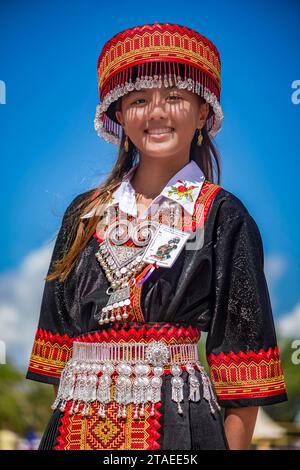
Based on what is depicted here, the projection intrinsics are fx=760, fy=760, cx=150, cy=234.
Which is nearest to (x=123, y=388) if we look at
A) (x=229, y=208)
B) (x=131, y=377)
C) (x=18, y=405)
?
(x=131, y=377)

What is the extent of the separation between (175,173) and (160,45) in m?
0.46

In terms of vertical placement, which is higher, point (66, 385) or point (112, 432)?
point (66, 385)

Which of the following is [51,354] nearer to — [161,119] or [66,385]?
[66,385]

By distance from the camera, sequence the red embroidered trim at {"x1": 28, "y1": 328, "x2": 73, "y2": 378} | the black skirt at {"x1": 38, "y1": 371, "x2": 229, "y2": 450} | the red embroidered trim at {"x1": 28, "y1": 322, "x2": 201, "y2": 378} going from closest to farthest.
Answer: the black skirt at {"x1": 38, "y1": 371, "x2": 229, "y2": 450}, the red embroidered trim at {"x1": 28, "y1": 322, "x2": 201, "y2": 378}, the red embroidered trim at {"x1": 28, "y1": 328, "x2": 73, "y2": 378}

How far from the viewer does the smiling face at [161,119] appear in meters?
2.60

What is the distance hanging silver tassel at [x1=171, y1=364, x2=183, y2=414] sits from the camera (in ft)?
7.63

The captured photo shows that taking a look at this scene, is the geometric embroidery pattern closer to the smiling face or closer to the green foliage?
the smiling face

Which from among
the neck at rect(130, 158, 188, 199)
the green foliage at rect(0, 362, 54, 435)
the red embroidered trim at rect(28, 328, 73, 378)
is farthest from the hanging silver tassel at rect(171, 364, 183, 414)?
the green foliage at rect(0, 362, 54, 435)

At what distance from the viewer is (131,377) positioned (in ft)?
7.75

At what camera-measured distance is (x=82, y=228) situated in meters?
2.75

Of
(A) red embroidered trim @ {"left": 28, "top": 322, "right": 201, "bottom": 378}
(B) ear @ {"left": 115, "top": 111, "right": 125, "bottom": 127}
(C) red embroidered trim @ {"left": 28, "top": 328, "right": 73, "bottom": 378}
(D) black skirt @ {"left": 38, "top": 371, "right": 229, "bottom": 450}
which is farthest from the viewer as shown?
(B) ear @ {"left": 115, "top": 111, "right": 125, "bottom": 127}

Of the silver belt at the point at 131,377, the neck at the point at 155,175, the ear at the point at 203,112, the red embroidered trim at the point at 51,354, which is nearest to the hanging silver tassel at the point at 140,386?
the silver belt at the point at 131,377

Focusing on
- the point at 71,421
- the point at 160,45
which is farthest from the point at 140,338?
the point at 160,45

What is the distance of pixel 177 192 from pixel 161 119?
0.26m
